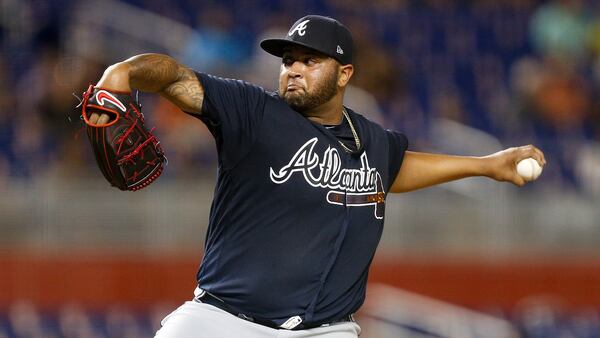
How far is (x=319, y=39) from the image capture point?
525 centimetres

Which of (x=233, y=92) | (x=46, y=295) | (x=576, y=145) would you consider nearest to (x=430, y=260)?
(x=576, y=145)

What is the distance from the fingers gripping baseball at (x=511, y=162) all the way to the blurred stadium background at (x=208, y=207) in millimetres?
4263

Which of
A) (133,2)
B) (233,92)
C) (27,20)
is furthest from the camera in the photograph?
(133,2)

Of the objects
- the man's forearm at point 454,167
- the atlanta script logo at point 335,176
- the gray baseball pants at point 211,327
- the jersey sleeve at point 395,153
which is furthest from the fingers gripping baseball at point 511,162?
the gray baseball pants at point 211,327

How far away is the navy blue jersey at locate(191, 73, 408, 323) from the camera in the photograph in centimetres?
508

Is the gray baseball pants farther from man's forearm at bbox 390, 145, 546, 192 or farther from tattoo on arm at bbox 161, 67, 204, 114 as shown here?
man's forearm at bbox 390, 145, 546, 192

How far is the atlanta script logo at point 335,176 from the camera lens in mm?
5152

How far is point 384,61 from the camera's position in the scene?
40.0 ft

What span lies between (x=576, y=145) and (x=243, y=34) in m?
3.64

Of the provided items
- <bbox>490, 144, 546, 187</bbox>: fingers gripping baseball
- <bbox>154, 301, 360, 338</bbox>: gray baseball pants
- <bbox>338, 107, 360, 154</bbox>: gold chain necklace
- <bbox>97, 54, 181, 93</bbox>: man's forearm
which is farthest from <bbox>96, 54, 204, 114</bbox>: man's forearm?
<bbox>490, 144, 546, 187</bbox>: fingers gripping baseball

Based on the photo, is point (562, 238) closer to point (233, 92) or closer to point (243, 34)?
point (243, 34)

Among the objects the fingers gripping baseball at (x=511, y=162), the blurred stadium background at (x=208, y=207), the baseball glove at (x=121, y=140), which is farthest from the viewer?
the blurred stadium background at (x=208, y=207)

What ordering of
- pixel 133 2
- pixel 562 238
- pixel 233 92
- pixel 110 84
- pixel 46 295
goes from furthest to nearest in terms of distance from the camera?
pixel 133 2
pixel 562 238
pixel 46 295
pixel 233 92
pixel 110 84

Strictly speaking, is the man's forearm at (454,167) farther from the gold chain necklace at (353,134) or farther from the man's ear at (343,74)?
the man's ear at (343,74)
